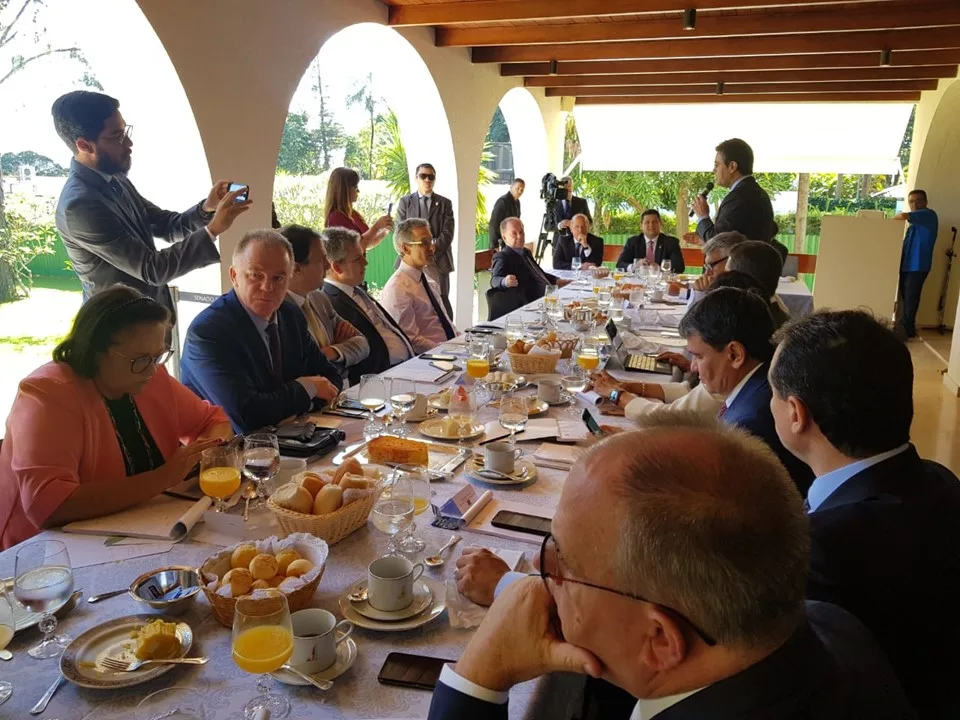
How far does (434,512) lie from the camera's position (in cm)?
169

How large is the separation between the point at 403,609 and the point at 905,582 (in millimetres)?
842

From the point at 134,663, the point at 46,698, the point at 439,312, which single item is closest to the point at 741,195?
the point at 439,312

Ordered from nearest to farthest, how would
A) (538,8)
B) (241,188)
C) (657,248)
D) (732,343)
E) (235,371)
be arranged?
(732,343) < (235,371) < (241,188) < (538,8) < (657,248)

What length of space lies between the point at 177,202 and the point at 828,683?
13.6 feet

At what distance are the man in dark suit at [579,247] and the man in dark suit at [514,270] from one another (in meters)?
1.52

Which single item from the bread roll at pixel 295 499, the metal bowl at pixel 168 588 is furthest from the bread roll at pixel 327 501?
the metal bowl at pixel 168 588

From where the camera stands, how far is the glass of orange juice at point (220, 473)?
5.23 feet

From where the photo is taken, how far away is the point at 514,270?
620cm

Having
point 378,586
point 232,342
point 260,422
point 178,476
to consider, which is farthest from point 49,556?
point 232,342

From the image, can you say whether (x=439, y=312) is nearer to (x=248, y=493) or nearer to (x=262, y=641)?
(x=248, y=493)

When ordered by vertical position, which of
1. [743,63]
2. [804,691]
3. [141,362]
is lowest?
[804,691]

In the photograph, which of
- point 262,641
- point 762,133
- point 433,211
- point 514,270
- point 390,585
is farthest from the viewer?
point 762,133

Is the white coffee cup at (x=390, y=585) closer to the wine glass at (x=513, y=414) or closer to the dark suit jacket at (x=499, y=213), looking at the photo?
the wine glass at (x=513, y=414)

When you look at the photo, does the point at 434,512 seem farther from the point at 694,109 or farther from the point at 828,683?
the point at 694,109
